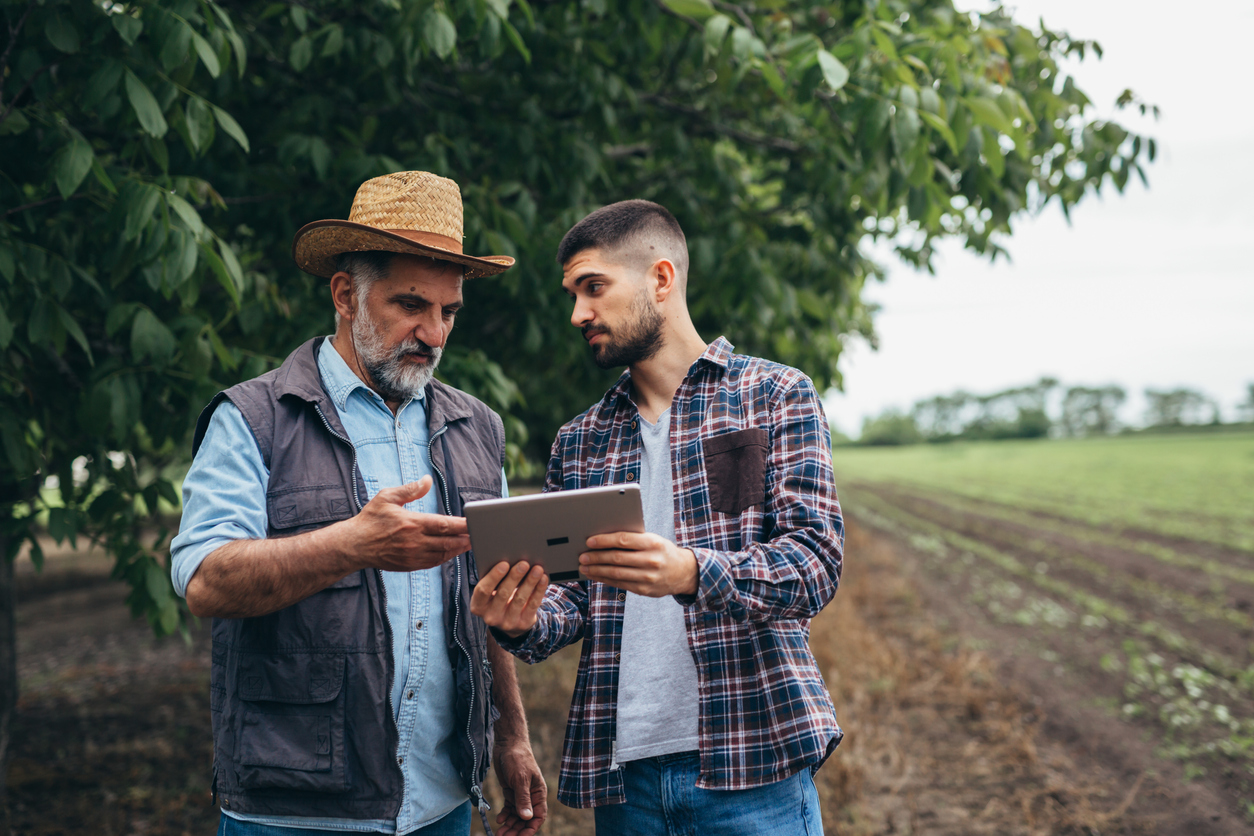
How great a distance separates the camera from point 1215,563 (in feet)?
44.2

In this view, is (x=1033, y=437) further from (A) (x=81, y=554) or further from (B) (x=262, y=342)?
(B) (x=262, y=342)

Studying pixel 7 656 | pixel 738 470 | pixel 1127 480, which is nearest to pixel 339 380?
pixel 738 470

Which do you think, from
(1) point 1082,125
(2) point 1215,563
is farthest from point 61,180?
(2) point 1215,563

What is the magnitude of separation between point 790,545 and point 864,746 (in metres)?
4.77

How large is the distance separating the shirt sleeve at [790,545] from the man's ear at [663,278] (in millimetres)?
452

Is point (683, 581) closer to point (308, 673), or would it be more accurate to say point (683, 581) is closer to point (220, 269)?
point (308, 673)

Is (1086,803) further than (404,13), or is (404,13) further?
(1086,803)

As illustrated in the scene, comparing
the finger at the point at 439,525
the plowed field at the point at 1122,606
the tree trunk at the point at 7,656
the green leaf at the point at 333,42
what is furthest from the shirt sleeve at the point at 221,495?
the plowed field at the point at 1122,606

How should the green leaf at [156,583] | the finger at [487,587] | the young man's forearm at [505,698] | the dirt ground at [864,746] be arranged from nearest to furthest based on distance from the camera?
the finger at [487,587], the young man's forearm at [505,698], the green leaf at [156,583], the dirt ground at [864,746]

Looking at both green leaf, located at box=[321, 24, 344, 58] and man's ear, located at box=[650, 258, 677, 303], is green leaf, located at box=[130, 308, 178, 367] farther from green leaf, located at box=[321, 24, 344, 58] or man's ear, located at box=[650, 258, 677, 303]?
man's ear, located at box=[650, 258, 677, 303]

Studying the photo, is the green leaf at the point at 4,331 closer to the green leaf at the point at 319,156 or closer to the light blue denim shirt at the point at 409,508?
the light blue denim shirt at the point at 409,508

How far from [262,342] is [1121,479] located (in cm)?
3365

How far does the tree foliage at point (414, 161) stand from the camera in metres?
2.69

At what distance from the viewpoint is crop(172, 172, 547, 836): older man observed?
5.73ft
